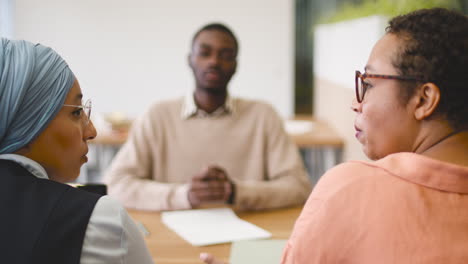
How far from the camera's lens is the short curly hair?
0.78 metres

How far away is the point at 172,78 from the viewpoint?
5180mm

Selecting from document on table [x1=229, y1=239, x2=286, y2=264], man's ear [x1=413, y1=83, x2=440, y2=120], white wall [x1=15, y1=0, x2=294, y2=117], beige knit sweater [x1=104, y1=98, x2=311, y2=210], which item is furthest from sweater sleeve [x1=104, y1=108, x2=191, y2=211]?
white wall [x1=15, y1=0, x2=294, y2=117]

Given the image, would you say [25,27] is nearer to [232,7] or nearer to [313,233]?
[232,7]

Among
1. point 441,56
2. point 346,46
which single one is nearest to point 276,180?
point 346,46

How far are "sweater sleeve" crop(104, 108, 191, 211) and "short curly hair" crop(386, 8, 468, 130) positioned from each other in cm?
108

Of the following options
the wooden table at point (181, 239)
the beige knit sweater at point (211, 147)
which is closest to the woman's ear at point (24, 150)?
the wooden table at point (181, 239)

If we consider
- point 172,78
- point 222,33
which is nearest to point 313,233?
point 222,33

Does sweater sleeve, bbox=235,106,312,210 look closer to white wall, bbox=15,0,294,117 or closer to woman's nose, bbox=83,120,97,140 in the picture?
woman's nose, bbox=83,120,97,140

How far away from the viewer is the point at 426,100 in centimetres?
81

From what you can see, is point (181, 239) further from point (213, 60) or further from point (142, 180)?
point (213, 60)

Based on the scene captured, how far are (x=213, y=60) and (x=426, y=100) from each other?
138cm

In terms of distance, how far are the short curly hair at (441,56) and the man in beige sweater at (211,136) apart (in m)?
1.19

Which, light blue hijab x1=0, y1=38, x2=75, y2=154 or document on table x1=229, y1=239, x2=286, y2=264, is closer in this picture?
light blue hijab x1=0, y1=38, x2=75, y2=154

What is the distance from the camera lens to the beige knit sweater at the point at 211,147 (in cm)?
205
